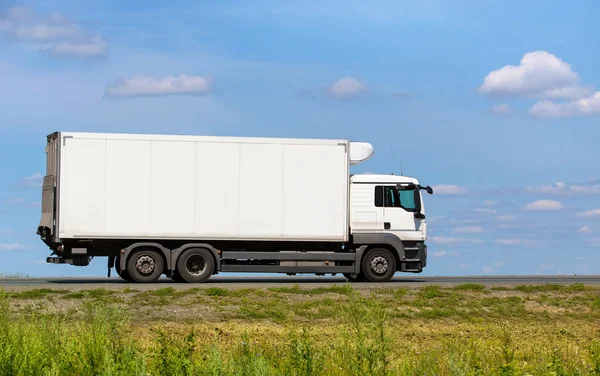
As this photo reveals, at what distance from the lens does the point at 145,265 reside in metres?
24.5

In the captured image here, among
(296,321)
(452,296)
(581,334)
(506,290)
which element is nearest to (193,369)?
(296,321)

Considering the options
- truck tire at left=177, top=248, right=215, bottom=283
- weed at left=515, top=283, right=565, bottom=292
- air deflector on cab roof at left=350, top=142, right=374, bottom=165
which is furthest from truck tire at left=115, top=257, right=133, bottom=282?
weed at left=515, top=283, right=565, bottom=292

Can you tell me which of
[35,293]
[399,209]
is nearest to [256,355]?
[35,293]

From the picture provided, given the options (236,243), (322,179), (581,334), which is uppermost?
(322,179)

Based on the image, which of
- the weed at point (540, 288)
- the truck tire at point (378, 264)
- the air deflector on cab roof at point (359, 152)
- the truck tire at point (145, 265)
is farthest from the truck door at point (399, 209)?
the truck tire at point (145, 265)

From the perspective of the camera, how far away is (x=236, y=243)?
83.1ft

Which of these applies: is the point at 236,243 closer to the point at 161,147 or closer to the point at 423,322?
the point at 161,147

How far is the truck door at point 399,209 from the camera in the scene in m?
25.8

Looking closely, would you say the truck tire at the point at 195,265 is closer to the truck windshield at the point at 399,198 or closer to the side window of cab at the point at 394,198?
the side window of cab at the point at 394,198

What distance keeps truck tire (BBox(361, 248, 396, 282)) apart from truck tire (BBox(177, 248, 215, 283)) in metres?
4.72

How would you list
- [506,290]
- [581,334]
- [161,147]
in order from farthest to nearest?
[161,147] → [506,290] → [581,334]

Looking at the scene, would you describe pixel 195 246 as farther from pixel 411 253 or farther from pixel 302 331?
pixel 302 331

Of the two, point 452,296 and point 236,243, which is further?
point 236,243

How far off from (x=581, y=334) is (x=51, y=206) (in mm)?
15484
